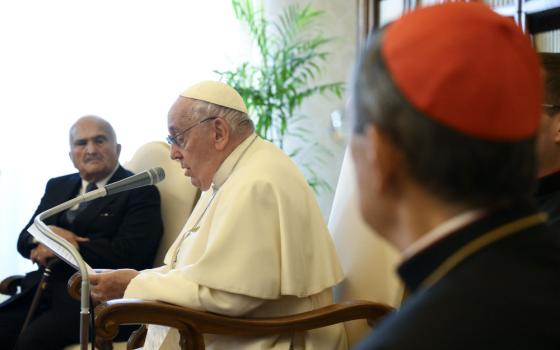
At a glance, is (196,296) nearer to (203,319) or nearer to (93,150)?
(203,319)

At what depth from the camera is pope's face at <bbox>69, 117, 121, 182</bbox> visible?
3.96 m

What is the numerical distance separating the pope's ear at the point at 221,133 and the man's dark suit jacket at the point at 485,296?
1.87 m

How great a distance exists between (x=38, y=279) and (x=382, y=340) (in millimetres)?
3172

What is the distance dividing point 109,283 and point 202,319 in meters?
0.44

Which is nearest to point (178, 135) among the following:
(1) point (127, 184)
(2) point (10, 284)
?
(1) point (127, 184)

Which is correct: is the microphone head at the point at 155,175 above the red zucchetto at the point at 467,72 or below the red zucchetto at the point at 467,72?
below

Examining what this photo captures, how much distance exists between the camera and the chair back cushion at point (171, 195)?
3.62 meters

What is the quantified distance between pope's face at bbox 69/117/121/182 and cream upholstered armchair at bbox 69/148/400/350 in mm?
1738

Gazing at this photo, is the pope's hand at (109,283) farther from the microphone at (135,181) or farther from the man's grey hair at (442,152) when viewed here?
the man's grey hair at (442,152)

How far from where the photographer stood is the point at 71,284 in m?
2.71

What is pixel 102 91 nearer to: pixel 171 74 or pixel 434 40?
pixel 171 74

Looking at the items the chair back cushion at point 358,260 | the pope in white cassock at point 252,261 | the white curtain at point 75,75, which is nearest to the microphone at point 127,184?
the pope in white cassock at point 252,261

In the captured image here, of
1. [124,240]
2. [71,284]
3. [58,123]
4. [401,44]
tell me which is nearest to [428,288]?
[401,44]

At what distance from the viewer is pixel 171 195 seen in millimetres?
3695
